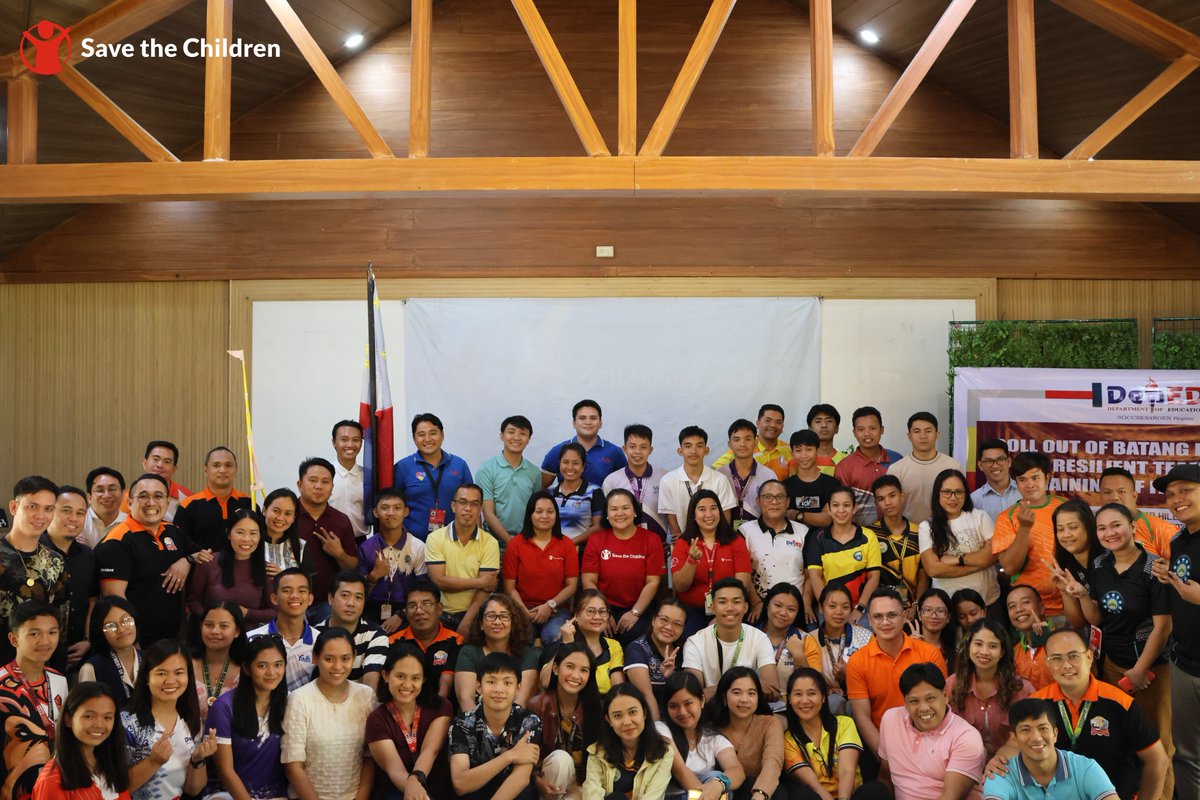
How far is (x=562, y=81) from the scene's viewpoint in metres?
5.64

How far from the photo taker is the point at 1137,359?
24.5 ft

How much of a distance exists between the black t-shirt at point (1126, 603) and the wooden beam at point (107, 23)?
215 inches

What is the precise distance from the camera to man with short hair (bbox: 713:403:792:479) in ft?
21.1

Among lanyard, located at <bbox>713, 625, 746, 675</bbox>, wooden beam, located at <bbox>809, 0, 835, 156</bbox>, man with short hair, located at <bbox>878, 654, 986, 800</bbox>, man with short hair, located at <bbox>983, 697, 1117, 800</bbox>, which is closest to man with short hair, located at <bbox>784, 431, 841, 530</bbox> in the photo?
lanyard, located at <bbox>713, 625, 746, 675</bbox>

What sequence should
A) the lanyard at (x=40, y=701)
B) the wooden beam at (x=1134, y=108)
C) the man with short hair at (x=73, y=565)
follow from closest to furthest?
the lanyard at (x=40, y=701) → the man with short hair at (x=73, y=565) → the wooden beam at (x=1134, y=108)

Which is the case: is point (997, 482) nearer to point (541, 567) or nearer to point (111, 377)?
point (541, 567)

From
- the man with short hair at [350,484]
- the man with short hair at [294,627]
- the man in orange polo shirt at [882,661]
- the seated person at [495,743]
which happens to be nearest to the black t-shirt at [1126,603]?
the man in orange polo shirt at [882,661]

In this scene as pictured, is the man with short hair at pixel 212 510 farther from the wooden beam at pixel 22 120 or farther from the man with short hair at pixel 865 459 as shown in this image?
the man with short hair at pixel 865 459

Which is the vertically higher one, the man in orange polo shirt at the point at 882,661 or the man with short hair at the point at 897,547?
the man with short hair at the point at 897,547

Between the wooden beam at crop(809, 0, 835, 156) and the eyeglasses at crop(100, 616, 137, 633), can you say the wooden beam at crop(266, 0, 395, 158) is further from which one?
the eyeglasses at crop(100, 616, 137, 633)

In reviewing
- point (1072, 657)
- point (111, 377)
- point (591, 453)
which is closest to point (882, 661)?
point (1072, 657)

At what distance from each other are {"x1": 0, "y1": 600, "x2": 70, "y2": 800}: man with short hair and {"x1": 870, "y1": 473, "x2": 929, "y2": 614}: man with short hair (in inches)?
146

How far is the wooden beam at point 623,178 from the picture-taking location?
18.3 ft

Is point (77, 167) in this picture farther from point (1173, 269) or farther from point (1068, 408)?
point (1173, 269)
